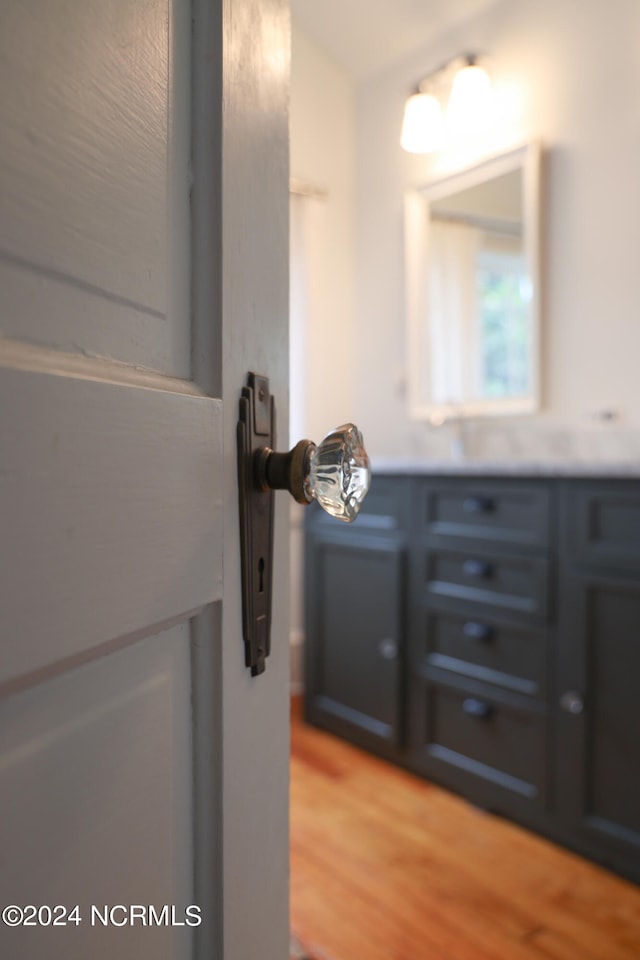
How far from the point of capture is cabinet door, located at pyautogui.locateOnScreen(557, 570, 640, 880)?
149 cm

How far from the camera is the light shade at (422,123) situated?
239 cm

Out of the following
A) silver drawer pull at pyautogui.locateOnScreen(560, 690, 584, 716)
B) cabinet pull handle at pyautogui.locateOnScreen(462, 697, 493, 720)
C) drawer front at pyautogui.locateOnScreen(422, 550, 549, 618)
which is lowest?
cabinet pull handle at pyautogui.locateOnScreen(462, 697, 493, 720)

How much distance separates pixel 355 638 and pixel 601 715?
0.83 meters

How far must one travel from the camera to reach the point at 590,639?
1.56m

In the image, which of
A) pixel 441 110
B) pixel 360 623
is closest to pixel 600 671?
pixel 360 623

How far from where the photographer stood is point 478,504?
70.9 inches

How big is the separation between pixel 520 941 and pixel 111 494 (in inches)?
57.5

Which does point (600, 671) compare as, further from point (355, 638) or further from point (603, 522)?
point (355, 638)

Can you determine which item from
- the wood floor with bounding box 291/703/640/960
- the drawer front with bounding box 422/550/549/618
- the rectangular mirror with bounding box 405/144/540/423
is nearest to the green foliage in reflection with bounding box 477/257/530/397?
the rectangular mirror with bounding box 405/144/540/423

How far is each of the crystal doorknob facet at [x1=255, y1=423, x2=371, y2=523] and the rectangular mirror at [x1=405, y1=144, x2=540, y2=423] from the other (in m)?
1.93

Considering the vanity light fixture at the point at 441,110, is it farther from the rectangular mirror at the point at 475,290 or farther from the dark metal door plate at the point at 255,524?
the dark metal door plate at the point at 255,524

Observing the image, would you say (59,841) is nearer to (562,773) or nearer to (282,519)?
(282,519)

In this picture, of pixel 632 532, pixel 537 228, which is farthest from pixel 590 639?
pixel 537 228

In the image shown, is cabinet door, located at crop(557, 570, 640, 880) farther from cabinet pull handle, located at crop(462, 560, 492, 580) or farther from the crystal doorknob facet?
the crystal doorknob facet
